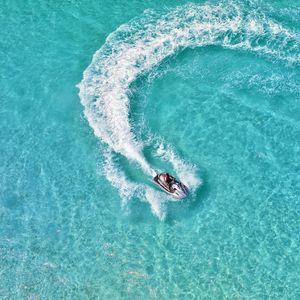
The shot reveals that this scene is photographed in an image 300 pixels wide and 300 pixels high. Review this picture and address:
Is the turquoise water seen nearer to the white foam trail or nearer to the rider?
the white foam trail

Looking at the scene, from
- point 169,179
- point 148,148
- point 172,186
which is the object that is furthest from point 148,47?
point 172,186

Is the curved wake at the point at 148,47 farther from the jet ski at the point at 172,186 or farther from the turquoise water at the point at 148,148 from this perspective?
the jet ski at the point at 172,186

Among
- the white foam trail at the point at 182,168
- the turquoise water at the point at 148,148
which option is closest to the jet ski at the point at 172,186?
the turquoise water at the point at 148,148

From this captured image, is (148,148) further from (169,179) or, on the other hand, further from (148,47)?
(148,47)

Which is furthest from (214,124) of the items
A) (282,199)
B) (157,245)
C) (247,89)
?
(157,245)

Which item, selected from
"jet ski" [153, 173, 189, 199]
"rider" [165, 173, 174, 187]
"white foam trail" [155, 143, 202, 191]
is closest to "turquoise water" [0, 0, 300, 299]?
"white foam trail" [155, 143, 202, 191]

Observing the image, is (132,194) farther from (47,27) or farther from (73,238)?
(47,27)
